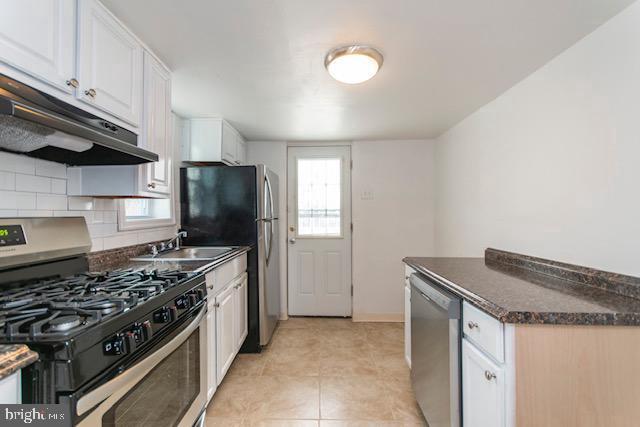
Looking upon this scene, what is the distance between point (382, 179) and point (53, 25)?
3.17 meters

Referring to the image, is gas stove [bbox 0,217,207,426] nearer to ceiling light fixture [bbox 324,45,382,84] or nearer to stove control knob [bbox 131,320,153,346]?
stove control knob [bbox 131,320,153,346]

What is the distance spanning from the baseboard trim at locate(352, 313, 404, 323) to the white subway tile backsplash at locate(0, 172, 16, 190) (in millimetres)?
3262

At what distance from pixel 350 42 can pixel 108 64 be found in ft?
3.77

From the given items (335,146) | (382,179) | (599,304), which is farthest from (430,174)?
(599,304)

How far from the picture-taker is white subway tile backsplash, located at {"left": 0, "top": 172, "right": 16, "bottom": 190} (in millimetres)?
1253

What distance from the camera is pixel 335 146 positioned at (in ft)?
12.4

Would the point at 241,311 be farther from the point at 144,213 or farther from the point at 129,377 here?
the point at 129,377

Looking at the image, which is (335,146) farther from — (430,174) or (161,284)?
(161,284)

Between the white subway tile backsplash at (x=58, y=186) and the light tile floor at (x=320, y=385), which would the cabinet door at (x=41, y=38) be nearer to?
the white subway tile backsplash at (x=58, y=186)

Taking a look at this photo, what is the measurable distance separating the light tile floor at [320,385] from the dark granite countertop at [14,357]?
1472 millimetres

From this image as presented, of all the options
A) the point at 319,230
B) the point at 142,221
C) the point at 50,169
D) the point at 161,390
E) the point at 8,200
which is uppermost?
the point at 50,169

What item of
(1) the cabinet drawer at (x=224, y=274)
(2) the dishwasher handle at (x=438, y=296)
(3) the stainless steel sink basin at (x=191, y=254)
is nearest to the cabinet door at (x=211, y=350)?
(1) the cabinet drawer at (x=224, y=274)

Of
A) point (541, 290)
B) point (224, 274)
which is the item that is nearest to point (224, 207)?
point (224, 274)

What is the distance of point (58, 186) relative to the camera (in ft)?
4.97
